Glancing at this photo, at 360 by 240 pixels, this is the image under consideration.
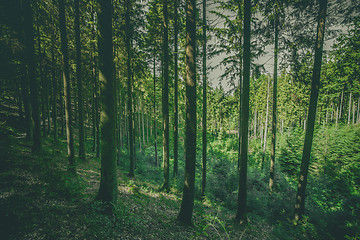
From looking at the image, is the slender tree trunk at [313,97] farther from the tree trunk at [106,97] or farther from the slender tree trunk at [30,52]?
the slender tree trunk at [30,52]

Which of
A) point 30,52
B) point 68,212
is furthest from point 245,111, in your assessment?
point 30,52

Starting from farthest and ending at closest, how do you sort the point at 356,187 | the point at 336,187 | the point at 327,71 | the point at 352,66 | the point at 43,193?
the point at 327,71
the point at 352,66
the point at 336,187
the point at 356,187
the point at 43,193

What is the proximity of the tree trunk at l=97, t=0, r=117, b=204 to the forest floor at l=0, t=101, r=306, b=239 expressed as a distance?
0.95 m

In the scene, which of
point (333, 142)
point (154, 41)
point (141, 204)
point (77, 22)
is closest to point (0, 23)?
point (77, 22)

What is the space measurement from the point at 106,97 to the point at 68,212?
158 inches

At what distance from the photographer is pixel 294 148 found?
699 inches

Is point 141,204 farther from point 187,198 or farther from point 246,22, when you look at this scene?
point 246,22

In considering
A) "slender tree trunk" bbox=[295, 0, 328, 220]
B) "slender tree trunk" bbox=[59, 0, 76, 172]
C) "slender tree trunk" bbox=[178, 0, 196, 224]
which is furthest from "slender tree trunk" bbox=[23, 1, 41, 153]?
"slender tree trunk" bbox=[295, 0, 328, 220]

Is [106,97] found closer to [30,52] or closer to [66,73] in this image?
[66,73]

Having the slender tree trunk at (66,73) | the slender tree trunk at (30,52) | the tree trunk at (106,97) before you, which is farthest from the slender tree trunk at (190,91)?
the slender tree trunk at (30,52)

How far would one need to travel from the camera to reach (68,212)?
473 centimetres

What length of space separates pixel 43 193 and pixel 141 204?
167 inches

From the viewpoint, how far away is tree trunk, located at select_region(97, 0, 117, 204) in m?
4.86

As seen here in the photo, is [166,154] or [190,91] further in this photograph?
[166,154]
